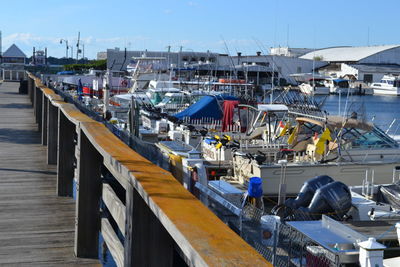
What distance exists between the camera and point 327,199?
1199 cm

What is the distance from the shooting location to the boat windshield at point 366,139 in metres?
16.8

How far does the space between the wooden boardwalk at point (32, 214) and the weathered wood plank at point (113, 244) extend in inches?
17.9

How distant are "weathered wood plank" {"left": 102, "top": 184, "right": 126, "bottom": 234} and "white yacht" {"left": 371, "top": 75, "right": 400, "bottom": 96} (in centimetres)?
9566

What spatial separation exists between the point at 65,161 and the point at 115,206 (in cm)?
375

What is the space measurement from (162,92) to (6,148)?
2458 cm

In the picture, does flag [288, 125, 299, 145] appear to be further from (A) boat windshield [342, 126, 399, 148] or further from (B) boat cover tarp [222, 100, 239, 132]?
(B) boat cover tarp [222, 100, 239, 132]

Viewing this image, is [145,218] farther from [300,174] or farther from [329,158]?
[329,158]

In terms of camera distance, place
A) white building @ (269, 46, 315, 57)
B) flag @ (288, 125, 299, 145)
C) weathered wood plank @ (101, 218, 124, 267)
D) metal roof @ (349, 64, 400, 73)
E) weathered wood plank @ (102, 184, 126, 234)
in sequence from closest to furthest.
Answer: weathered wood plank @ (102, 184, 126, 234)
weathered wood plank @ (101, 218, 124, 267)
flag @ (288, 125, 299, 145)
metal roof @ (349, 64, 400, 73)
white building @ (269, 46, 315, 57)

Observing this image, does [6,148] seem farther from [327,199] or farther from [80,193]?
[80,193]

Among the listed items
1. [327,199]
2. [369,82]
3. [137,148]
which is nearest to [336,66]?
[369,82]

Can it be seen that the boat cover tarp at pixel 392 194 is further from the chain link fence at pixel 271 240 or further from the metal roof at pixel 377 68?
the metal roof at pixel 377 68

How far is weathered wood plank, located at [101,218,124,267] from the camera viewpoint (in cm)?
475

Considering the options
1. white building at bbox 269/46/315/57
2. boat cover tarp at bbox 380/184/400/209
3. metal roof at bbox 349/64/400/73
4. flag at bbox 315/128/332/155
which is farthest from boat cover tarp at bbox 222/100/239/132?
white building at bbox 269/46/315/57

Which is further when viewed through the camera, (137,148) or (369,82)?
(369,82)
